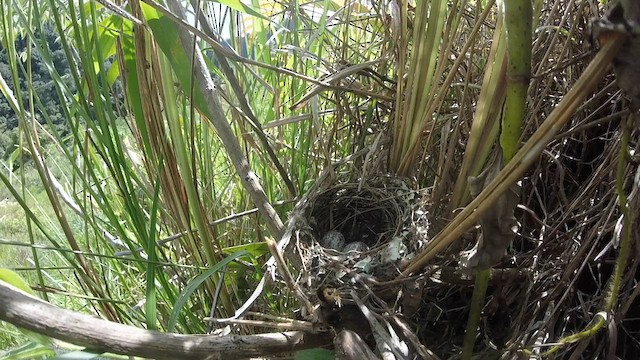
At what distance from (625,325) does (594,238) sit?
57mm

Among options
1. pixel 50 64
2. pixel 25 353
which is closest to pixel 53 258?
pixel 50 64

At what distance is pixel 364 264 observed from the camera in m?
0.38

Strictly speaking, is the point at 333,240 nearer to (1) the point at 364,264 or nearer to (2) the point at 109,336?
(1) the point at 364,264

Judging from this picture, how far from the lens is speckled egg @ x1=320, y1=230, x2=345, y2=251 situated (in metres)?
0.48

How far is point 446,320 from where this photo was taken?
0.35 meters

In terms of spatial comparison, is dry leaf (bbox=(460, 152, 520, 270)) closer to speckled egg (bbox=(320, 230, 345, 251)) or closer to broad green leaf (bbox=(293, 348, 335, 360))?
broad green leaf (bbox=(293, 348, 335, 360))

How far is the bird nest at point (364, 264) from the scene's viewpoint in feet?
1.03

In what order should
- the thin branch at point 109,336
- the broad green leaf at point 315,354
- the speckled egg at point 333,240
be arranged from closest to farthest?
the thin branch at point 109,336, the broad green leaf at point 315,354, the speckled egg at point 333,240

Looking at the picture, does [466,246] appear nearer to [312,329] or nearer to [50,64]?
[312,329]

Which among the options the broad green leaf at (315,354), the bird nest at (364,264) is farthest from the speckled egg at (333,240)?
the broad green leaf at (315,354)

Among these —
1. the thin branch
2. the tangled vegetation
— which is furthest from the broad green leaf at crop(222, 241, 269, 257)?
the thin branch

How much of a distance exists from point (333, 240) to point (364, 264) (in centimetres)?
12

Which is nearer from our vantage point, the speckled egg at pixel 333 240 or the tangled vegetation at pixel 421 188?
the tangled vegetation at pixel 421 188

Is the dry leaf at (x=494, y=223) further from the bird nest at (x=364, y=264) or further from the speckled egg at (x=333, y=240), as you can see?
the speckled egg at (x=333, y=240)
